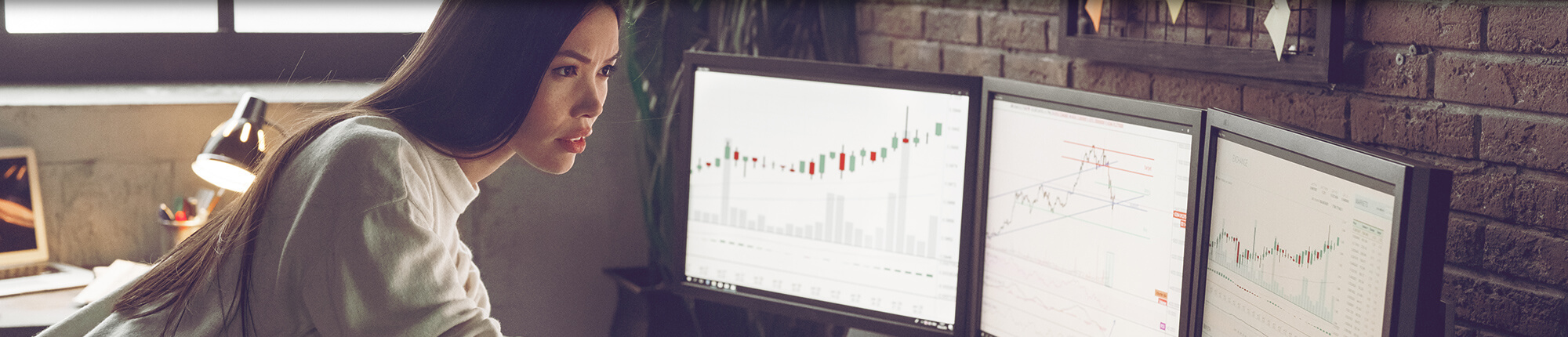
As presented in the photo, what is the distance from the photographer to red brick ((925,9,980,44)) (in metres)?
1.88

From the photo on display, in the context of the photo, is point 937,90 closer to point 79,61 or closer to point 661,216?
point 661,216

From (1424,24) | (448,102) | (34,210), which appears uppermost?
(1424,24)

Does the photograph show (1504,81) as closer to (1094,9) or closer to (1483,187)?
(1483,187)

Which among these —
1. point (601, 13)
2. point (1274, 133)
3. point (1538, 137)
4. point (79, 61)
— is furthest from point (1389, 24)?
point (79, 61)

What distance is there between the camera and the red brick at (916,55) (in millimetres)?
2018

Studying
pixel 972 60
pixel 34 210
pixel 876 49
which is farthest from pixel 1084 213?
pixel 34 210

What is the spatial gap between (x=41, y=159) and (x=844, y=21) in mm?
1479

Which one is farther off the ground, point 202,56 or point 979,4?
point 979,4

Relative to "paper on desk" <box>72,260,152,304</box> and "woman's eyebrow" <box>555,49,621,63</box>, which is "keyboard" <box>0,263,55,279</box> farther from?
"woman's eyebrow" <box>555,49,621,63</box>

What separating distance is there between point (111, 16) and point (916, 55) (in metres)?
1.63

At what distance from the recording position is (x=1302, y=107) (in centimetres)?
123

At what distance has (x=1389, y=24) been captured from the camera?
1115 millimetres

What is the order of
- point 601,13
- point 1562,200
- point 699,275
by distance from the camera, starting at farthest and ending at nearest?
point 699,275 → point 601,13 → point 1562,200

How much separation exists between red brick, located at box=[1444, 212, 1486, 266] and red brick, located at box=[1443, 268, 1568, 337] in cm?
1
